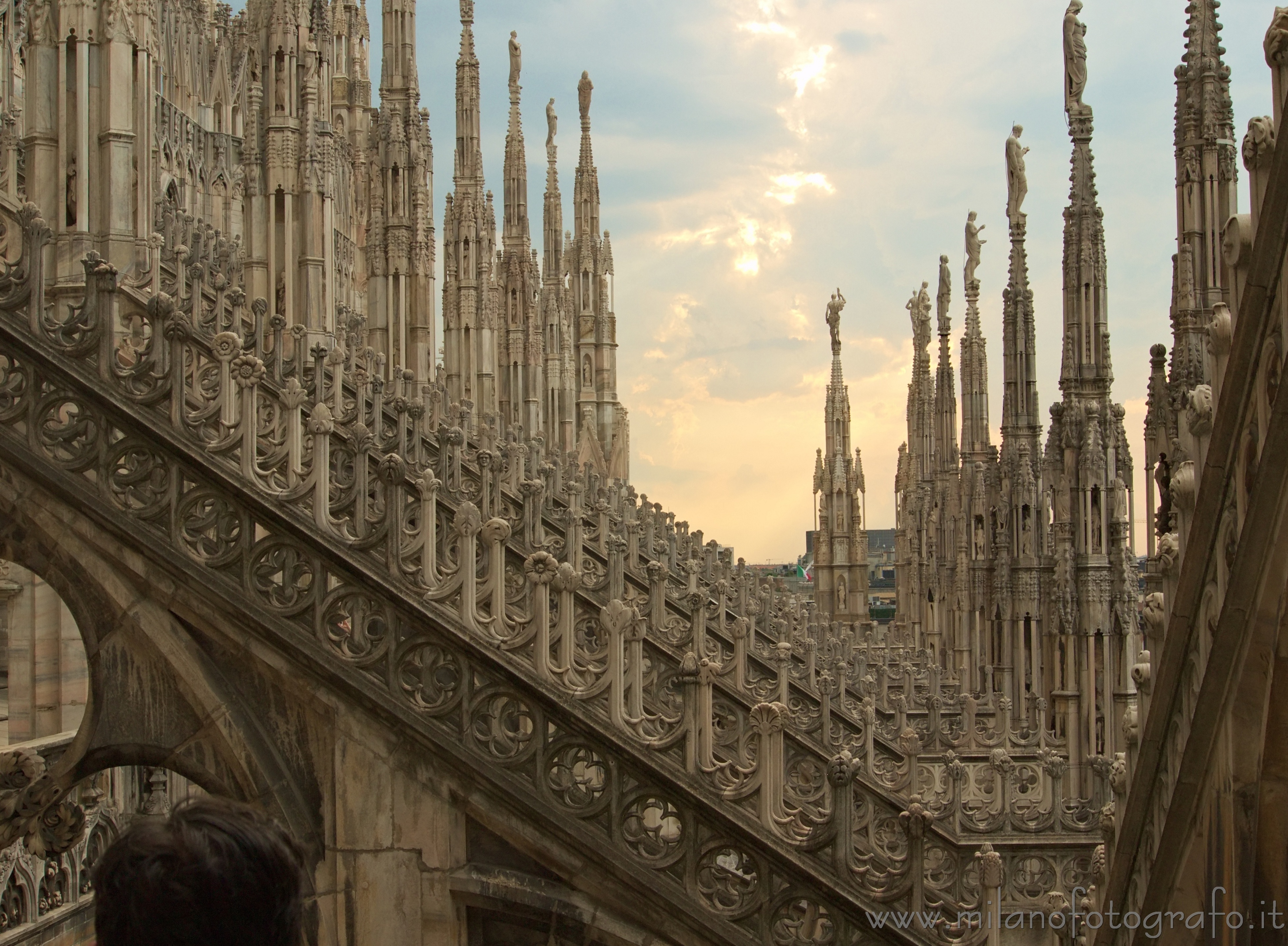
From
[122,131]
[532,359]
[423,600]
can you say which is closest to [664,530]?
[122,131]

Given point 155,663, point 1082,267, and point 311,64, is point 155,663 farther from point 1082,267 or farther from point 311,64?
point 1082,267

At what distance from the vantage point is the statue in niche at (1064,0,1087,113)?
17562mm

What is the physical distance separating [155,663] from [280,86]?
1262cm

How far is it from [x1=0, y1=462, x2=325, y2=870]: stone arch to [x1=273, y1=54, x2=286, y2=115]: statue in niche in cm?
1182

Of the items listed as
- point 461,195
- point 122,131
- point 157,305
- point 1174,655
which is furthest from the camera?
point 461,195

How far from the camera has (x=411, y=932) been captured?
691cm

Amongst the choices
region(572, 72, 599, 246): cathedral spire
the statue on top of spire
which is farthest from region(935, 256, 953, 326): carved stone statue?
region(572, 72, 599, 246): cathedral spire

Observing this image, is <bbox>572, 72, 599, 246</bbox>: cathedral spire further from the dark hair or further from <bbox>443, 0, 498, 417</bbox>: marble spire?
the dark hair

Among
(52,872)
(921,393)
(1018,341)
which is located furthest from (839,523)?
(52,872)

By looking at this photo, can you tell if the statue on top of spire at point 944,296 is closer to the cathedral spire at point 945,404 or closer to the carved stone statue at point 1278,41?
the cathedral spire at point 945,404

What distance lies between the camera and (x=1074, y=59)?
58.6ft

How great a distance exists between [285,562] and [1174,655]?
4.45 metres

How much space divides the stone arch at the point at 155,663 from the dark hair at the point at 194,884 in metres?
4.99

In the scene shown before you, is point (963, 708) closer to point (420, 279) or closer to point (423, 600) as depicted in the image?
point (423, 600)
